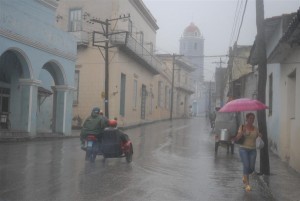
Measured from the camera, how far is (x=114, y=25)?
117ft

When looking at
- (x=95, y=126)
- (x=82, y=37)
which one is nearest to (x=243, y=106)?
(x=95, y=126)

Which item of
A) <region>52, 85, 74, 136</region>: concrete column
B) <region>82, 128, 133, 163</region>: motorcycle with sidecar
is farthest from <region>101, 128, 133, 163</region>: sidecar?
<region>52, 85, 74, 136</region>: concrete column

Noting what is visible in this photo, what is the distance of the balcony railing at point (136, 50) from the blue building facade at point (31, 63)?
281 inches

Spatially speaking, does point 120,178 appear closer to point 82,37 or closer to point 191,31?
point 82,37

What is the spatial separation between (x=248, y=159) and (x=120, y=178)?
3017 mm

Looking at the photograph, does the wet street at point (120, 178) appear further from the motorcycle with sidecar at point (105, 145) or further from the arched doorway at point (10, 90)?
the arched doorway at point (10, 90)

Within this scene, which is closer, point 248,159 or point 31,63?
point 248,159

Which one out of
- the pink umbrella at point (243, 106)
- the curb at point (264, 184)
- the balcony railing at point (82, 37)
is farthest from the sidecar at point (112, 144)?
the balcony railing at point (82, 37)

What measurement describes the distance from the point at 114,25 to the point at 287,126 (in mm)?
22709

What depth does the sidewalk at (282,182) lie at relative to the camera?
31.9 ft

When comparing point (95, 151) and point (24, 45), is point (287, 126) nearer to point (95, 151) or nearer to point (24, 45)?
point (95, 151)

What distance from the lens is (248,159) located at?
403 inches

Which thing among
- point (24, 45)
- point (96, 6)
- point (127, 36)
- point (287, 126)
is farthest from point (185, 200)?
point (96, 6)

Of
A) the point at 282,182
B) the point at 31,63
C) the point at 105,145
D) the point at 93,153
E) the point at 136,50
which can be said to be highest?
the point at 136,50
